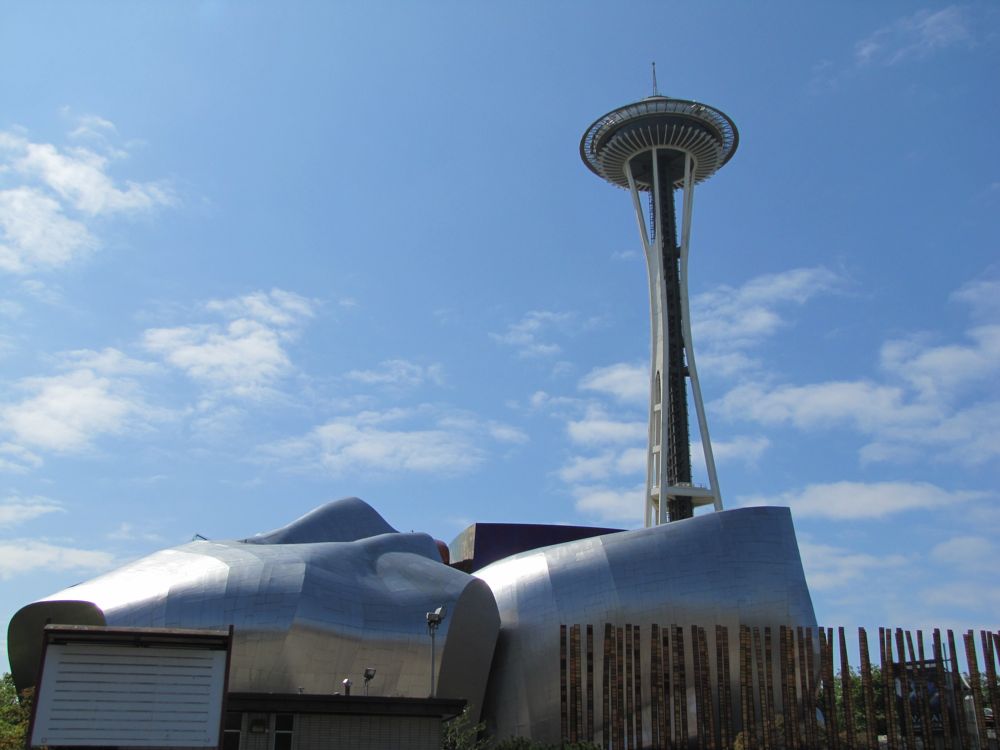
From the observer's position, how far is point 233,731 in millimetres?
24188

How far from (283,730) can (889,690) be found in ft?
65.0

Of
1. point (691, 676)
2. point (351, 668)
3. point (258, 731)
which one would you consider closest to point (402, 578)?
point (351, 668)

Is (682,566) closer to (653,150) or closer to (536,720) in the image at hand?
(536,720)

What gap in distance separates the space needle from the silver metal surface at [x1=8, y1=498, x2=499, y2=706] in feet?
135

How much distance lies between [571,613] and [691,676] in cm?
522

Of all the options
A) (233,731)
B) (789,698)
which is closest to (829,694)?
(789,698)

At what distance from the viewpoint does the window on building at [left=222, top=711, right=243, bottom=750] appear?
952 inches

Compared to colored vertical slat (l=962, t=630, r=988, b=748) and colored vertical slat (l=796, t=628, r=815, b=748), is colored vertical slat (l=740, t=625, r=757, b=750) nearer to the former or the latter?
colored vertical slat (l=796, t=628, r=815, b=748)

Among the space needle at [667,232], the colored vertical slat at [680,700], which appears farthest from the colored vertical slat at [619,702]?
the space needle at [667,232]

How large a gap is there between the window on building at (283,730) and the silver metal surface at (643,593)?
16.6 meters

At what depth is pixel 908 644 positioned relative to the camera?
33.2 meters

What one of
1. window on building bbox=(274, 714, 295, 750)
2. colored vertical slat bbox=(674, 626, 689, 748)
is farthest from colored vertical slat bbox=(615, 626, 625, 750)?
window on building bbox=(274, 714, 295, 750)

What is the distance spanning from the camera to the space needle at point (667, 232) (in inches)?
3137

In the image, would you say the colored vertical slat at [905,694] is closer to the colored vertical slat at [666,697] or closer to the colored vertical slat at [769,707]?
the colored vertical slat at [769,707]
